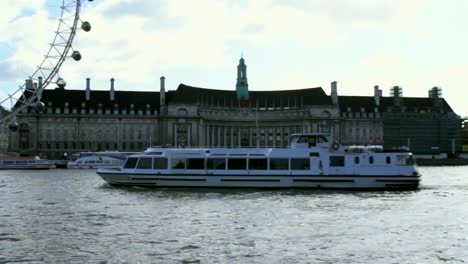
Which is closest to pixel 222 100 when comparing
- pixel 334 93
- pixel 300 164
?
pixel 334 93

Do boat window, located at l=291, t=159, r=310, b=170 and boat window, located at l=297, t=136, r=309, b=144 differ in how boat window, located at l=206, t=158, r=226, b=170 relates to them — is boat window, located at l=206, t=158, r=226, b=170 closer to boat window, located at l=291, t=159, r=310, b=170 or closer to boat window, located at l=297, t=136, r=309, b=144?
boat window, located at l=291, t=159, r=310, b=170

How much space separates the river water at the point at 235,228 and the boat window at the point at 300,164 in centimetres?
395

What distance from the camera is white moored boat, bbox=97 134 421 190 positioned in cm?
4709

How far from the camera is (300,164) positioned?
47.8m

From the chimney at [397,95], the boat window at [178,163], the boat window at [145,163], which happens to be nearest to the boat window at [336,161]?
the boat window at [178,163]

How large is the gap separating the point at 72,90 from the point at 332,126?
74.0m

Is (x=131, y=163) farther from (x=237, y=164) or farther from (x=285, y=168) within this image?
(x=285, y=168)

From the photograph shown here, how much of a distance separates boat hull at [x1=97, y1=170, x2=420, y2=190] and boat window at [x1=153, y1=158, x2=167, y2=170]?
908 millimetres

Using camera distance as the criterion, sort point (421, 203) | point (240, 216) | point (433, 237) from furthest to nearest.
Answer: point (421, 203), point (240, 216), point (433, 237)

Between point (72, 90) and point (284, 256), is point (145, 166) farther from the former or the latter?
point (72, 90)

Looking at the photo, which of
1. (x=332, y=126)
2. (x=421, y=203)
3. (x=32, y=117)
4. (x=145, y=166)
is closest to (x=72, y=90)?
(x=32, y=117)

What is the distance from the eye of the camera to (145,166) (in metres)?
49.5

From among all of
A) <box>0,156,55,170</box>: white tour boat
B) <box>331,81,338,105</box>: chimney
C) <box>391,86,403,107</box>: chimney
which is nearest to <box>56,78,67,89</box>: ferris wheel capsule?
<box>0,156,55,170</box>: white tour boat

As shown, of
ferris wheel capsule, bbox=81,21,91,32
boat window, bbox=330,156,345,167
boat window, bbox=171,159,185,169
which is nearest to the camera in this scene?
boat window, bbox=330,156,345,167
